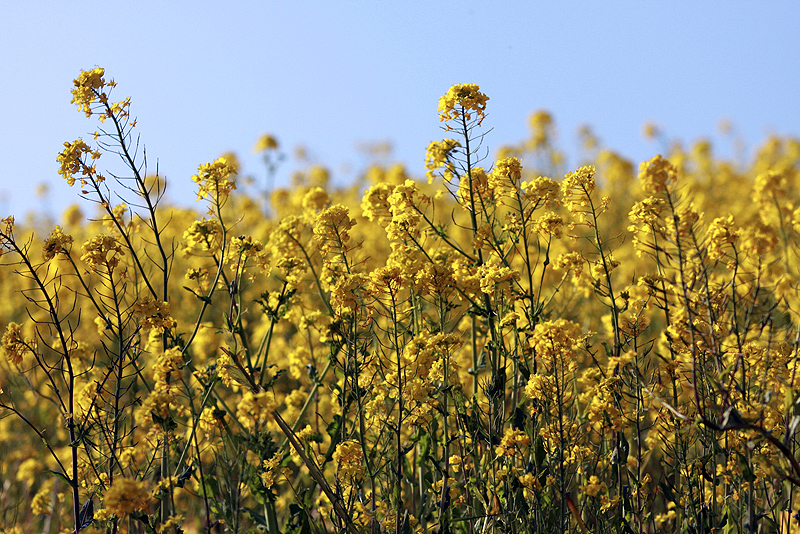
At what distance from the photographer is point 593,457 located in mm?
3336

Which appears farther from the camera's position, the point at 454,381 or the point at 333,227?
the point at 333,227

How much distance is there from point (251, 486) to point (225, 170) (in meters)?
1.57

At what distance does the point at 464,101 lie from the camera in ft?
12.1

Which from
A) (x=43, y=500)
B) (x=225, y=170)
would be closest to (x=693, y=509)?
(x=225, y=170)

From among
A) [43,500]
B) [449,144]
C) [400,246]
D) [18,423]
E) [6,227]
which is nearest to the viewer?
[6,227]

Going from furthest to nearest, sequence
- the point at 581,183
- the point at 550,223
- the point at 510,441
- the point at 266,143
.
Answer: the point at 266,143 → the point at 550,223 → the point at 581,183 → the point at 510,441

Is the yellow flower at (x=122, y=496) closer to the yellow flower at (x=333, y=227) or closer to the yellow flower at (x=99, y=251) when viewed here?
the yellow flower at (x=99, y=251)

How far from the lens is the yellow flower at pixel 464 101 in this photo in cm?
371

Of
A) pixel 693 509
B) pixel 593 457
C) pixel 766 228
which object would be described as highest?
pixel 766 228

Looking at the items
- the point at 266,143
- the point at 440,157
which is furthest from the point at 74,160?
the point at 266,143

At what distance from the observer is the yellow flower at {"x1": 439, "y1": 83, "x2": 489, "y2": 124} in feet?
12.2

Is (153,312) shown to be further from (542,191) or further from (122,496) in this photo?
(542,191)

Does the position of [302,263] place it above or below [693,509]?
above

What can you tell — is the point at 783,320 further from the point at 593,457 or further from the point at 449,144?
the point at 449,144
